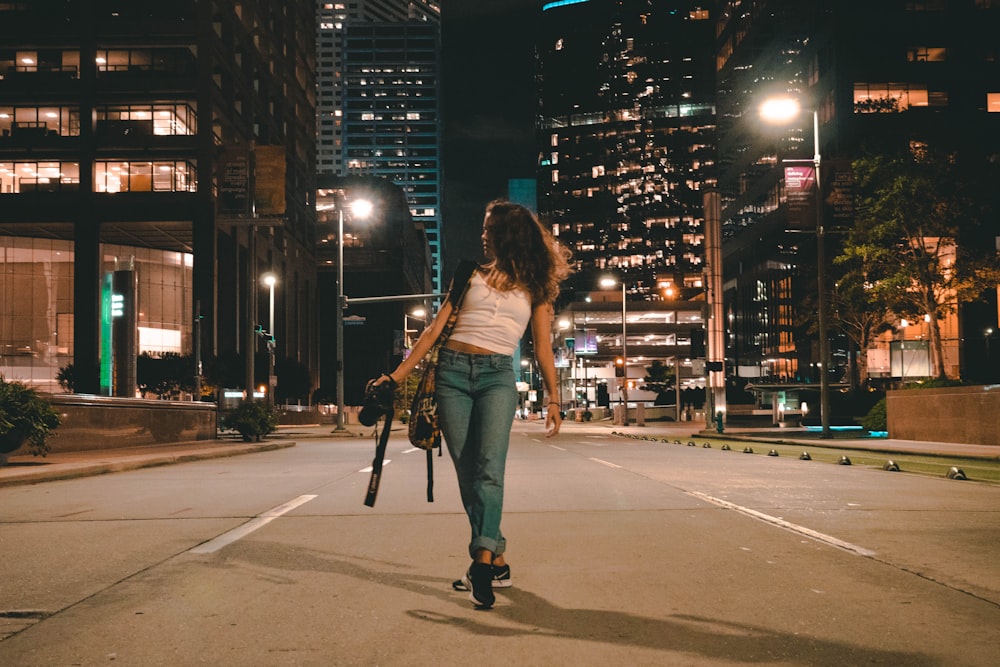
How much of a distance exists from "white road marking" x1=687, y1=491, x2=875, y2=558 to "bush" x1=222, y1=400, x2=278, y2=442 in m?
23.0

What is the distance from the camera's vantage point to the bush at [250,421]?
31.2 m

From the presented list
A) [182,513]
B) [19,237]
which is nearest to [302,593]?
[182,513]

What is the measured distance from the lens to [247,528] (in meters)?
8.04

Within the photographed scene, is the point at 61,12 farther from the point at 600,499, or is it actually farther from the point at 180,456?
the point at 600,499

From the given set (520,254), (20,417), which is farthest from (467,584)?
(20,417)

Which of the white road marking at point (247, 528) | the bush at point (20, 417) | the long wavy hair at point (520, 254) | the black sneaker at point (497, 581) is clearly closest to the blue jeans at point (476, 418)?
the black sneaker at point (497, 581)

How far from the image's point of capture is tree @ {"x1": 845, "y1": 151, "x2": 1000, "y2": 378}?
3184cm

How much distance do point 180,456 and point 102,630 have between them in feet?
53.0

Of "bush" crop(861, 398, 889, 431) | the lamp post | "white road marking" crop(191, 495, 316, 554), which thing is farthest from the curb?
"bush" crop(861, 398, 889, 431)

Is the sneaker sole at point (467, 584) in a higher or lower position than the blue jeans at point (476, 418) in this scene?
lower

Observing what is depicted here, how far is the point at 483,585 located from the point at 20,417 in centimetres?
1374

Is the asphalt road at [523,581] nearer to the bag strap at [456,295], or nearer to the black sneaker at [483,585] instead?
the black sneaker at [483,585]

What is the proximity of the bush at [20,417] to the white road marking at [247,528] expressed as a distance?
775cm

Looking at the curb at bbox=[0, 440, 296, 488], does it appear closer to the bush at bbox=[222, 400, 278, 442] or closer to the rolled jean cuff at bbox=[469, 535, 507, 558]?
the bush at bbox=[222, 400, 278, 442]
